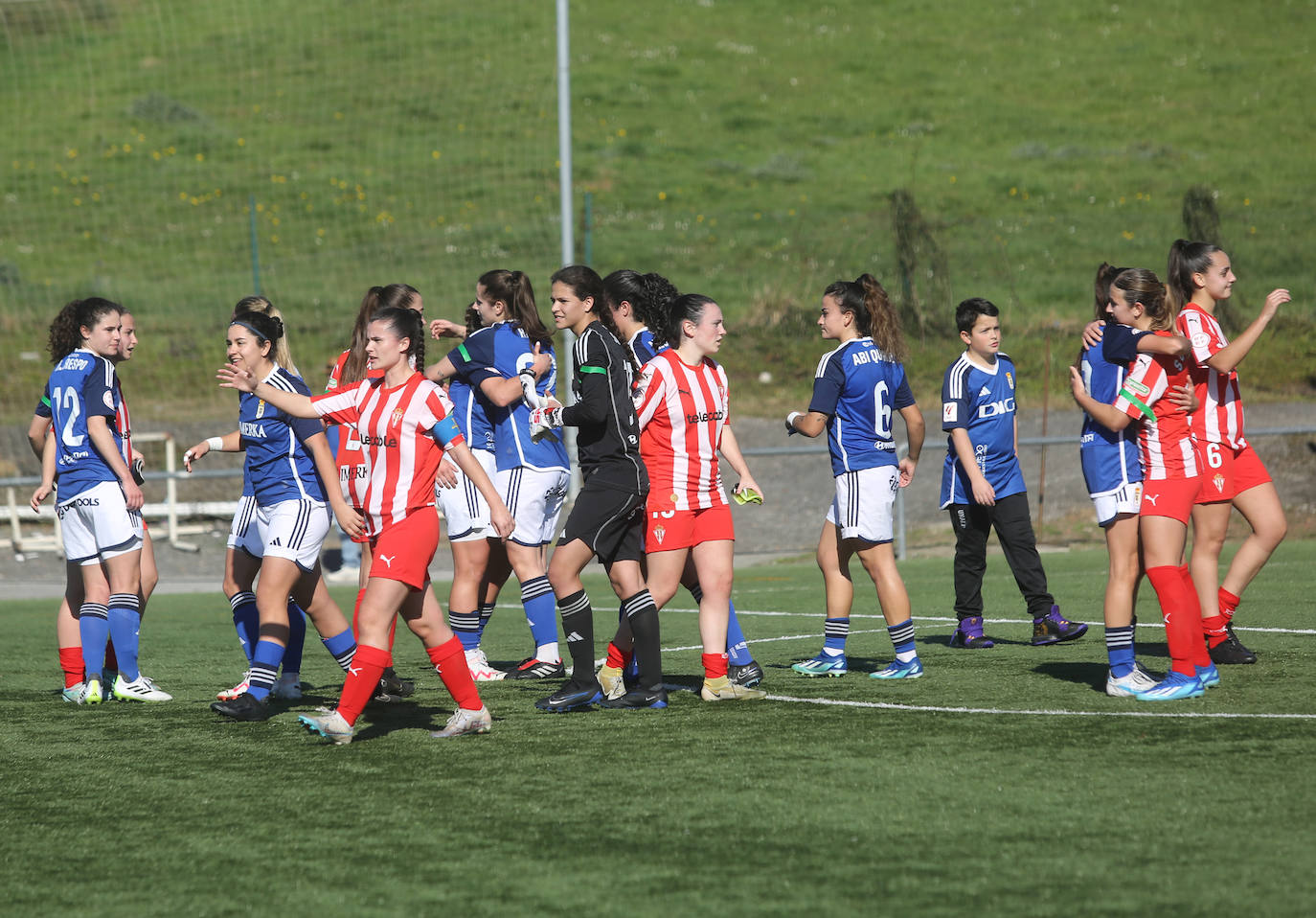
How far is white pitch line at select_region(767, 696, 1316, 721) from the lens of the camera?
17.8 ft

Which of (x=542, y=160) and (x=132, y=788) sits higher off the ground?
(x=542, y=160)

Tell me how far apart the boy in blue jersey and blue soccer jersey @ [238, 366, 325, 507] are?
374cm

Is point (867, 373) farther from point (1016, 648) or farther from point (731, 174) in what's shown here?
point (731, 174)

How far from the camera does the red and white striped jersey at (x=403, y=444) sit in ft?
17.8

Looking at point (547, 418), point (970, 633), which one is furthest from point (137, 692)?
point (970, 633)

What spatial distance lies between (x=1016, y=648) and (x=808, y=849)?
419 cm

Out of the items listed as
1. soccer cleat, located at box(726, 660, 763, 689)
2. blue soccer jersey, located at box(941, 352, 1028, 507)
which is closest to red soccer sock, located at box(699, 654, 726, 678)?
soccer cleat, located at box(726, 660, 763, 689)

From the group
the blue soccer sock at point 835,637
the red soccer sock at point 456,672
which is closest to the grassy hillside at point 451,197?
the blue soccer sock at point 835,637

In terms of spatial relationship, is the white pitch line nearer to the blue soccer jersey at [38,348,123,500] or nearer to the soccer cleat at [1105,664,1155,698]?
the soccer cleat at [1105,664,1155,698]

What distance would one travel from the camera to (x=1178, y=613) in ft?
18.9

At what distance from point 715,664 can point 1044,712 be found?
1.40 metres

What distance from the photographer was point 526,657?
834 cm

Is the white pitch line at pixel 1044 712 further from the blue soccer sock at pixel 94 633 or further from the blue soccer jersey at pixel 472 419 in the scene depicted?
the blue soccer sock at pixel 94 633

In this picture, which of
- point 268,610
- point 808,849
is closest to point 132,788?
point 268,610
